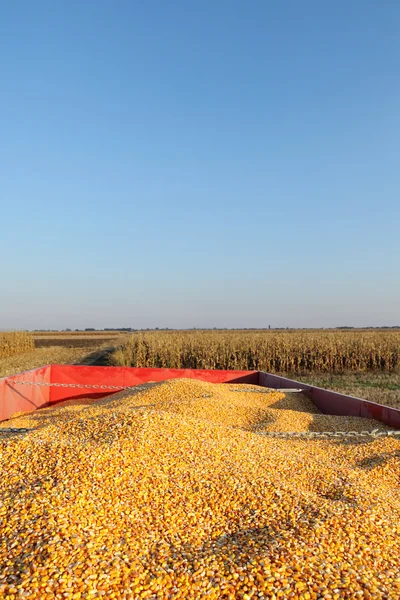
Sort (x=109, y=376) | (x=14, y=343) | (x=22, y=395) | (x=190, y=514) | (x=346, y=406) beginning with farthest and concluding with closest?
(x=14, y=343)
(x=109, y=376)
(x=22, y=395)
(x=346, y=406)
(x=190, y=514)

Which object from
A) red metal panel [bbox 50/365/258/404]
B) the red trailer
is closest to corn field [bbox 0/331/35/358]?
red metal panel [bbox 50/365/258/404]

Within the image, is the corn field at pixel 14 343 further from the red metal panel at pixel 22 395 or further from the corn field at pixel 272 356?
the red metal panel at pixel 22 395

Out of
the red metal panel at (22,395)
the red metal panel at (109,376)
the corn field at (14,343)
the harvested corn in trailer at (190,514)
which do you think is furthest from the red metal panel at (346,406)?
the corn field at (14,343)

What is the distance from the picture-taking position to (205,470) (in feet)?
9.60

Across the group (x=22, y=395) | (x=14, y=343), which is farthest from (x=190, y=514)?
(x=14, y=343)

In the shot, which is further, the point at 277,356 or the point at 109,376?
the point at 277,356

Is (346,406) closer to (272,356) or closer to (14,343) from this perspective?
(272,356)

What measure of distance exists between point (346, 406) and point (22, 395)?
4.26m

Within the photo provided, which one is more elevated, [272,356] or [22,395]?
[272,356]

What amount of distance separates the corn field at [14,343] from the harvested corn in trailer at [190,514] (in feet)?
70.3

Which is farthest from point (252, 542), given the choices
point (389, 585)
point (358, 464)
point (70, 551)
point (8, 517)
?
point (358, 464)

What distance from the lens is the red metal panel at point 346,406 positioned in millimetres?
Answer: 4797

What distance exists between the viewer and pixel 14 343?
2464 cm

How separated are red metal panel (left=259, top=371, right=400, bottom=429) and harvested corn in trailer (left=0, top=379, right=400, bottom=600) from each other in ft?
2.91
